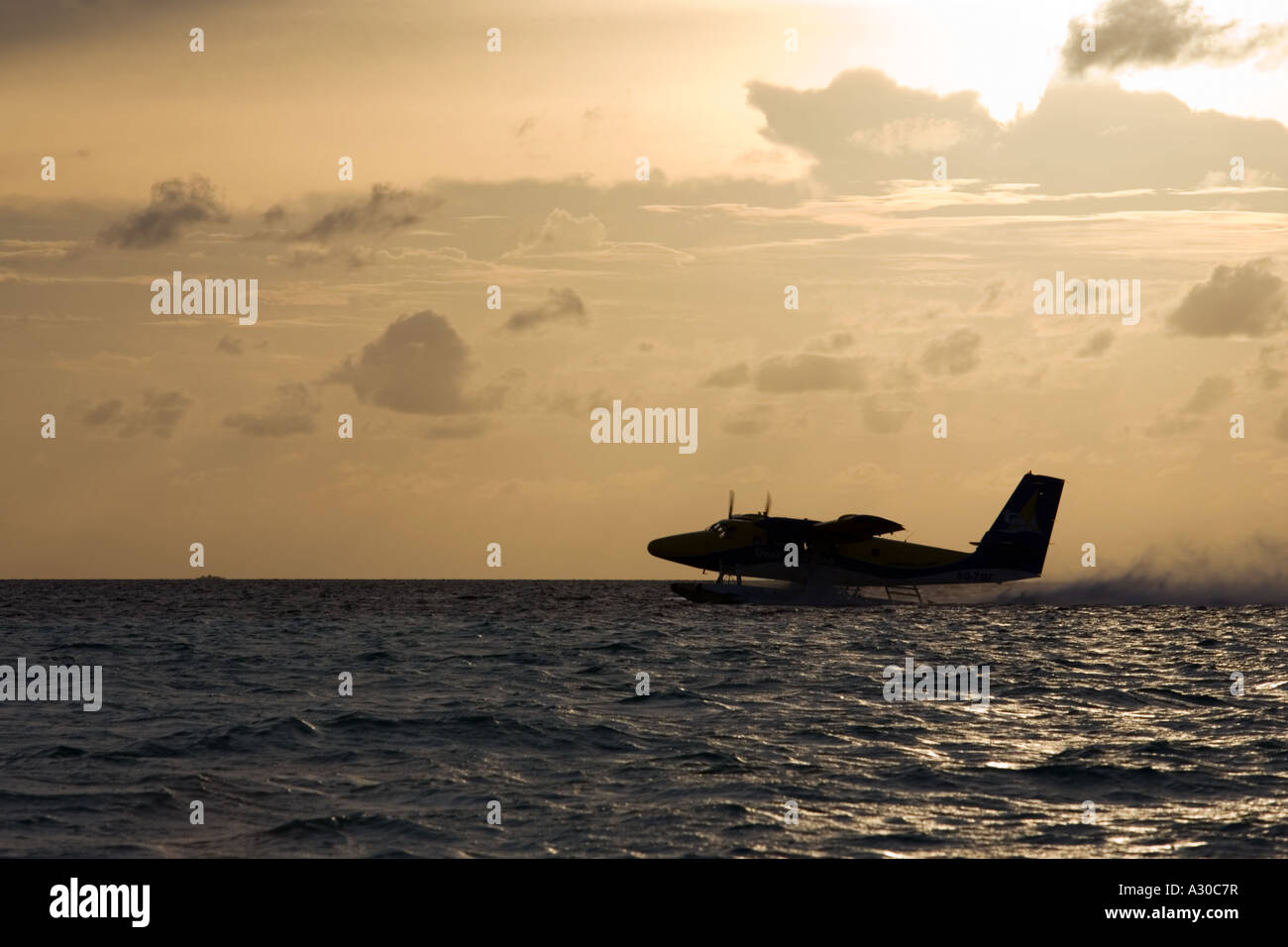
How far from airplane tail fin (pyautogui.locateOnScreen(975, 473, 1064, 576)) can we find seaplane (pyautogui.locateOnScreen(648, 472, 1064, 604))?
72 millimetres

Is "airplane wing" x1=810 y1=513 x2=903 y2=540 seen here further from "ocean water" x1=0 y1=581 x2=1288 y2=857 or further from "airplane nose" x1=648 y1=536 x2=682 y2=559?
"ocean water" x1=0 y1=581 x2=1288 y2=857

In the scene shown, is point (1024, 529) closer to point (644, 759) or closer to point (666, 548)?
point (666, 548)

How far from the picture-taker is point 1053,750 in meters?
21.3

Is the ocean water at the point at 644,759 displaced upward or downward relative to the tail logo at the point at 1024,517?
downward

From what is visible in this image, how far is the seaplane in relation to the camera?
7512cm

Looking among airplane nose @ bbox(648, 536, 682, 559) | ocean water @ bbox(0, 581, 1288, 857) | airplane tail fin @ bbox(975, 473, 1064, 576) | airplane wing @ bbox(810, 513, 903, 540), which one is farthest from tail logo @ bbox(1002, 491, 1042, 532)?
ocean water @ bbox(0, 581, 1288, 857)

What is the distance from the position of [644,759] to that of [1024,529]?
7036cm

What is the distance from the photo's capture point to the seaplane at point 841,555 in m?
75.1

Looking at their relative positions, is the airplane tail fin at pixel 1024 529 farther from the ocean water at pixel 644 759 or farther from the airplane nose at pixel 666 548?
the ocean water at pixel 644 759

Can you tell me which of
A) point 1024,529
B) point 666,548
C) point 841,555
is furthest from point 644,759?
point 1024,529

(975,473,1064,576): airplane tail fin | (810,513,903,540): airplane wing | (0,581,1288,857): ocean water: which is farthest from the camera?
(975,473,1064,576): airplane tail fin

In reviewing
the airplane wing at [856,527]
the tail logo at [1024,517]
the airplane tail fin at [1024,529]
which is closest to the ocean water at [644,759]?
the airplane wing at [856,527]

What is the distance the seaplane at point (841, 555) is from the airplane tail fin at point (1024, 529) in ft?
0.23
